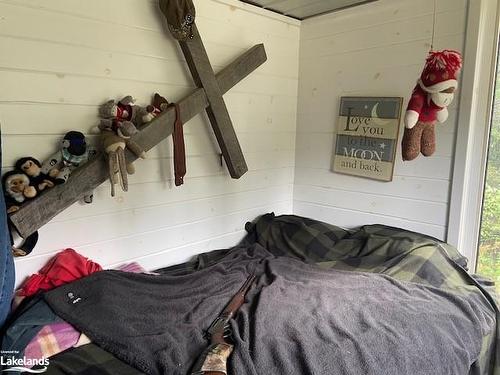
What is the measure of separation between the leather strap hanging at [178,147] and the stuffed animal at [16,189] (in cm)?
56

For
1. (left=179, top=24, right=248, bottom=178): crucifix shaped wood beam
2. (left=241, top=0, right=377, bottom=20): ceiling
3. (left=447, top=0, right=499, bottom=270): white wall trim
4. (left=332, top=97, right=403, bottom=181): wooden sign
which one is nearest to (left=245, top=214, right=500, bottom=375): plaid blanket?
(left=447, top=0, right=499, bottom=270): white wall trim

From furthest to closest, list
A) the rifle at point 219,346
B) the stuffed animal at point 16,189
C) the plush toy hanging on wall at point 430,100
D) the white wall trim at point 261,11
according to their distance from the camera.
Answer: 1. the white wall trim at point 261,11
2. the plush toy hanging on wall at point 430,100
3. the stuffed animal at point 16,189
4. the rifle at point 219,346

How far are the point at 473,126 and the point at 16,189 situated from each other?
73.3 inches

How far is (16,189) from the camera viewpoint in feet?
4.13

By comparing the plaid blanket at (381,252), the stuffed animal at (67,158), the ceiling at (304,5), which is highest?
the ceiling at (304,5)

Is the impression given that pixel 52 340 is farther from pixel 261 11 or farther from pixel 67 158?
pixel 261 11

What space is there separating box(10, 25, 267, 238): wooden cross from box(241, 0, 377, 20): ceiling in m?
0.25

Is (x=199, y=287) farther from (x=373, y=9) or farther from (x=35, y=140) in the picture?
(x=373, y=9)

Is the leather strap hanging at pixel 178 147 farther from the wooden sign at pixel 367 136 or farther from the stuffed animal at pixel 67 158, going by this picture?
the wooden sign at pixel 367 136

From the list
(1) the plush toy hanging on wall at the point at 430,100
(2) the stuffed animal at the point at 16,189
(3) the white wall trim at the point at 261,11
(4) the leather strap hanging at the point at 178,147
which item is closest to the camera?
(2) the stuffed animal at the point at 16,189

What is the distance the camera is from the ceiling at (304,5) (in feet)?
6.57

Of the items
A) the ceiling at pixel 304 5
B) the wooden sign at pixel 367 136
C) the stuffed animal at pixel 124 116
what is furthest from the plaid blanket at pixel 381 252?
the ceiling at pixel 304 5

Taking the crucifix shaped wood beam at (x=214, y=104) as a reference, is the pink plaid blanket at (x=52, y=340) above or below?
below

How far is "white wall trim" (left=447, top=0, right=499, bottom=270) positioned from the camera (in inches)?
65.6
